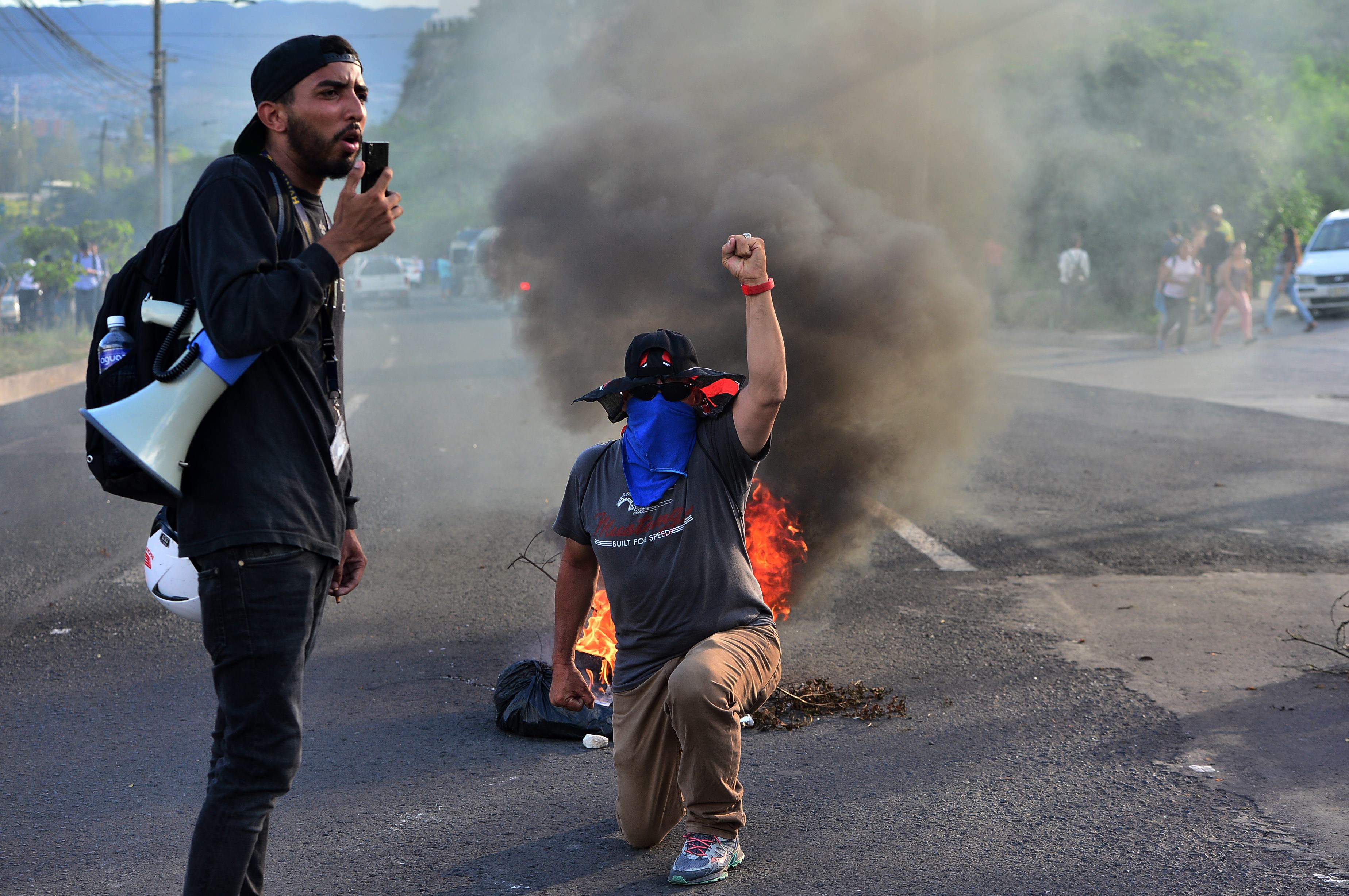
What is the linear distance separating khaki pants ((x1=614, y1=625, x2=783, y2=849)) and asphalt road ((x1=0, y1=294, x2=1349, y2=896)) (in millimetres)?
131

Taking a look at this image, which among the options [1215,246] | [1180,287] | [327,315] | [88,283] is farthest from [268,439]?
[88,283]

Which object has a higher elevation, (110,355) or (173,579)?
(110,355)

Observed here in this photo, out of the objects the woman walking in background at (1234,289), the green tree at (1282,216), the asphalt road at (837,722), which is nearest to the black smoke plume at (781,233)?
the asphalt road at (837,722)

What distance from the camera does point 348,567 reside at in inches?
96.3

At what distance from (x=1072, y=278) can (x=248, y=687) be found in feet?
67.5

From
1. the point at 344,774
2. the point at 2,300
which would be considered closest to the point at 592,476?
the point at 344,774

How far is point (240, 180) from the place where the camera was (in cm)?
207

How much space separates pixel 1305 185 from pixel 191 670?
24117mm

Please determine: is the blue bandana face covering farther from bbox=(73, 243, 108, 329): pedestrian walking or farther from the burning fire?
bbox=(73, 243, 108, 329): pedestrian walking

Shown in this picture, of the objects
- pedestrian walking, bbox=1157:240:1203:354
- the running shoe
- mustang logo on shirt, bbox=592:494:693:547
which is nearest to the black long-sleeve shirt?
mustang logo on shirt, bbox=592:494:693:547

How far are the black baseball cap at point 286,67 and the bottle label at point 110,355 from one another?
1.39ft

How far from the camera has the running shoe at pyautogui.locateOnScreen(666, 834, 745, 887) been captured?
113 inches

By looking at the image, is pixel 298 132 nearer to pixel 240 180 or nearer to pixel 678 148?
pixel 240 180

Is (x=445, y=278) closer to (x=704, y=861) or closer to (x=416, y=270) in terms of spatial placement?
(x=416, y=270)
